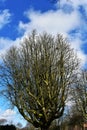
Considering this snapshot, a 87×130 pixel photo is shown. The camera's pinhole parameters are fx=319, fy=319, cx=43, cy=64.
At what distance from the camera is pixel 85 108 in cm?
5362

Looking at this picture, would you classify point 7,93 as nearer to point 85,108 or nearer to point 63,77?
point 63,77

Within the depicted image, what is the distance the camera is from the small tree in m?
37.6

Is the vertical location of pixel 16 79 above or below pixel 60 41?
below

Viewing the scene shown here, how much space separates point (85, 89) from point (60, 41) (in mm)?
15060

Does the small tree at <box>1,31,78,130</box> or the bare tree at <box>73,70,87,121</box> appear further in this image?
the bare tree at <box>73,70,87,121</box>

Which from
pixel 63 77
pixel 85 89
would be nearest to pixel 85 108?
pixel 85 89

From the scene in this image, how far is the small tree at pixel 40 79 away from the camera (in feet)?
123

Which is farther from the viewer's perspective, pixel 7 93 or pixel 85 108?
pixel 85 108

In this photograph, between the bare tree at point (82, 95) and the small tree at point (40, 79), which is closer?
the small tree at point (40, 79)

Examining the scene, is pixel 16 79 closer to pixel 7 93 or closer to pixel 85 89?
pixel 7 93

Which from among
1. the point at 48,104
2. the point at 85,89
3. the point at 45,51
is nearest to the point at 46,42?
the point at 45,51

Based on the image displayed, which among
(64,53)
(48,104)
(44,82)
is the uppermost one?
(64,53)

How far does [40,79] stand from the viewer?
38.5m

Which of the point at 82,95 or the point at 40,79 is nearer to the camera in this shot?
the point at 40,79
